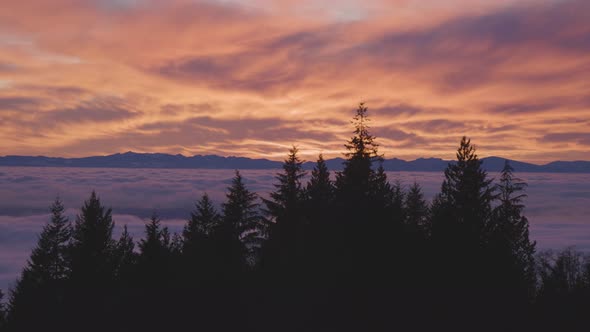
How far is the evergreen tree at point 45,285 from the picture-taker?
103 feet

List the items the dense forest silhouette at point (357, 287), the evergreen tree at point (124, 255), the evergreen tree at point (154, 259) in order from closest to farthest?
the dense forest silhouette at point (357, 287), the evergreen tree at point (154, 259), the evergreen tree at point (124, 255)

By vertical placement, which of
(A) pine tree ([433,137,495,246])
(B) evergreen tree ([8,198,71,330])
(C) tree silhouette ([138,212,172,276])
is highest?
(A) pine tree ([433,137,495,246])

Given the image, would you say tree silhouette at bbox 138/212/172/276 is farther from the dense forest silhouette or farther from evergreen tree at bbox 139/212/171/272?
the dense forest silhouette

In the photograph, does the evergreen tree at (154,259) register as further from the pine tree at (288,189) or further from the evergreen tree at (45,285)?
the pine tree at (288,189)

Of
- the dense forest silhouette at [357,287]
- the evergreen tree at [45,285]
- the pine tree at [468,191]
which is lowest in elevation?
the evergreen tree at [45,285]

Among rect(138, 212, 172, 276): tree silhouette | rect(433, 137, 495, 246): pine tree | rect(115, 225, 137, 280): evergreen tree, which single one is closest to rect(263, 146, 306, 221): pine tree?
rect(138, 212, 172, 276): tree silhouette

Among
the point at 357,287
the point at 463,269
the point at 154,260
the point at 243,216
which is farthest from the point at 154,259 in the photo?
the point at 463,269

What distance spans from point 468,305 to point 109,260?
35.7m

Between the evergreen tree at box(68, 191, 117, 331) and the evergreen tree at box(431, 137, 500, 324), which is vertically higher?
the evergreen tree at box(431, 137, 500, 324)

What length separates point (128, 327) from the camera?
19234 millimetres

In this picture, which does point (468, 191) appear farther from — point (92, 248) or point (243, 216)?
point (92, 248)

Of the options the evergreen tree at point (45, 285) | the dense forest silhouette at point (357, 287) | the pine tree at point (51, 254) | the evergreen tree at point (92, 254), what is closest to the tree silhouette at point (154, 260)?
the dense forest silhouette at point (357, 287)

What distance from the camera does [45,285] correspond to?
41.7 meters

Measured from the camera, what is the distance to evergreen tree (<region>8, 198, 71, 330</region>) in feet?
103
